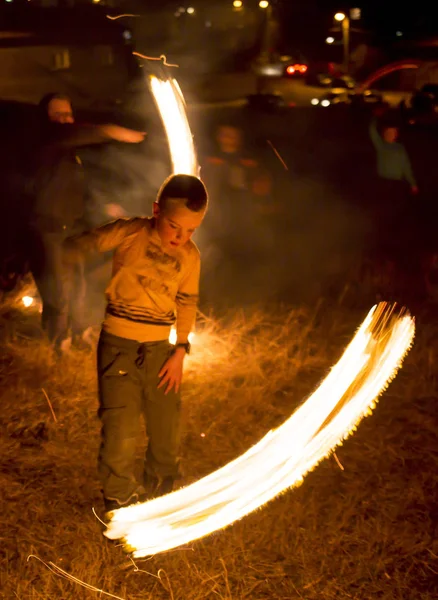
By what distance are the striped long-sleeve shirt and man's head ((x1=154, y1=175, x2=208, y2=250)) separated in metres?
0.10

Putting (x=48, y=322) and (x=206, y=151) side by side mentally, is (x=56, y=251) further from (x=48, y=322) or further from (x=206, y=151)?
(x=206, y=151)

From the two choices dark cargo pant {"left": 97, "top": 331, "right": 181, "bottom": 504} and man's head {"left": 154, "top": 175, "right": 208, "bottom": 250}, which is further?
dark cargo pant {"left": 97, "top": 331, "right": 181, "bottom": 504}

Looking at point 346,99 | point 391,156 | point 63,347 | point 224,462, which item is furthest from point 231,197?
point 346,99

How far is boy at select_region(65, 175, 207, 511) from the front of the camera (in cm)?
356

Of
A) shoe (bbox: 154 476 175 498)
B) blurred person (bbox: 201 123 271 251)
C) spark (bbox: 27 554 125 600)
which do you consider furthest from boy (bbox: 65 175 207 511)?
blurred person (bbox: 201 123 271 251)

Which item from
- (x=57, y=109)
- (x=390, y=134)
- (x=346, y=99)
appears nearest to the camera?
(x=57, y=109)

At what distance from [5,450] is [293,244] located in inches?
258

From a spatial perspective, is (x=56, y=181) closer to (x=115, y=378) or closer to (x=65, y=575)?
(x=115, y=378)

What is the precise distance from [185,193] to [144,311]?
63cm

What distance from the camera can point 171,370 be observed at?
3703 mm

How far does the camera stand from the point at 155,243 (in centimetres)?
365

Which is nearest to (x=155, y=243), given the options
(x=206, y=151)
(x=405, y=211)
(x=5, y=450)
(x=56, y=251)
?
(x=5, y=450)

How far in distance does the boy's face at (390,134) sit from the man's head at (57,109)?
4618 mm

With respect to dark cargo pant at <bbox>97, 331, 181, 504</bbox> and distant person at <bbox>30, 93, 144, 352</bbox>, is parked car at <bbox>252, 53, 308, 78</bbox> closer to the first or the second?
distant person at <bbox>30, 93, 144, 352</bbox>
